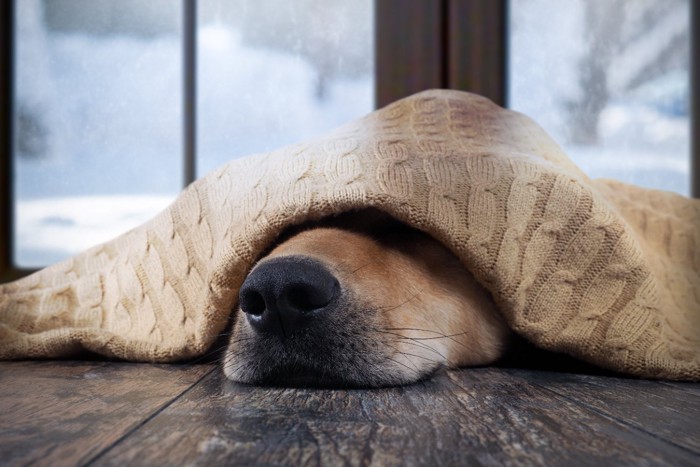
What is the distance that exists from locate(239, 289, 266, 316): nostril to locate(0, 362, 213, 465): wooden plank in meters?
0.19

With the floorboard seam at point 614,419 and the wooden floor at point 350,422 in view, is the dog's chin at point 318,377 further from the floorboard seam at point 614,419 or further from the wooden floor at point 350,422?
the floorboard seam at point 614,419

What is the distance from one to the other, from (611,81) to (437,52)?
883 millimetres

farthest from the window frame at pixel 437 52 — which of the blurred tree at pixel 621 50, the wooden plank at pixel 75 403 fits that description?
the wooden plank at pixel 75 403

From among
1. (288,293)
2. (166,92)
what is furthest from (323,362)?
(166,92)

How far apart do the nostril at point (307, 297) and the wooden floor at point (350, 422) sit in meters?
0.15

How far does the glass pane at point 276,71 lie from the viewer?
10.8ft

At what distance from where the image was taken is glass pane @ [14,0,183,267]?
131 inches

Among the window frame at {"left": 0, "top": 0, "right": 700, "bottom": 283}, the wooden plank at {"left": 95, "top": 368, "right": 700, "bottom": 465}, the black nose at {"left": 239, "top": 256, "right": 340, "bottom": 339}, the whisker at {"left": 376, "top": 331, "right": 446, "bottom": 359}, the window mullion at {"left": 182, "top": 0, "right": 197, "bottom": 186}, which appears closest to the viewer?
the wooden plank at {"left": 95, "top": 368, "right": 700, "bottom": 465}

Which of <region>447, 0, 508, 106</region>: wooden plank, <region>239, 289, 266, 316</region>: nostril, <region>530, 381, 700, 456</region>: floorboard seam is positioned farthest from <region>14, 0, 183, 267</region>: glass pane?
<region>530, 381, 700, 456</region>: floorboard seam

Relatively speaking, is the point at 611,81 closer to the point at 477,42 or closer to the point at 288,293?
the point at 477,42

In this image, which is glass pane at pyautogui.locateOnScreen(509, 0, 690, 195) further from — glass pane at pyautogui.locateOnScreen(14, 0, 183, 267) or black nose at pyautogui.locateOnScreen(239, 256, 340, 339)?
black nose at pyautogui.locateOnScreen(239, 256, 340, 339)

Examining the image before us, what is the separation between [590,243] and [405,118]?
60 cm

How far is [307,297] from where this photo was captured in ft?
3.84

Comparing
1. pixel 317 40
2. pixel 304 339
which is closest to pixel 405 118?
pixel 304 339
